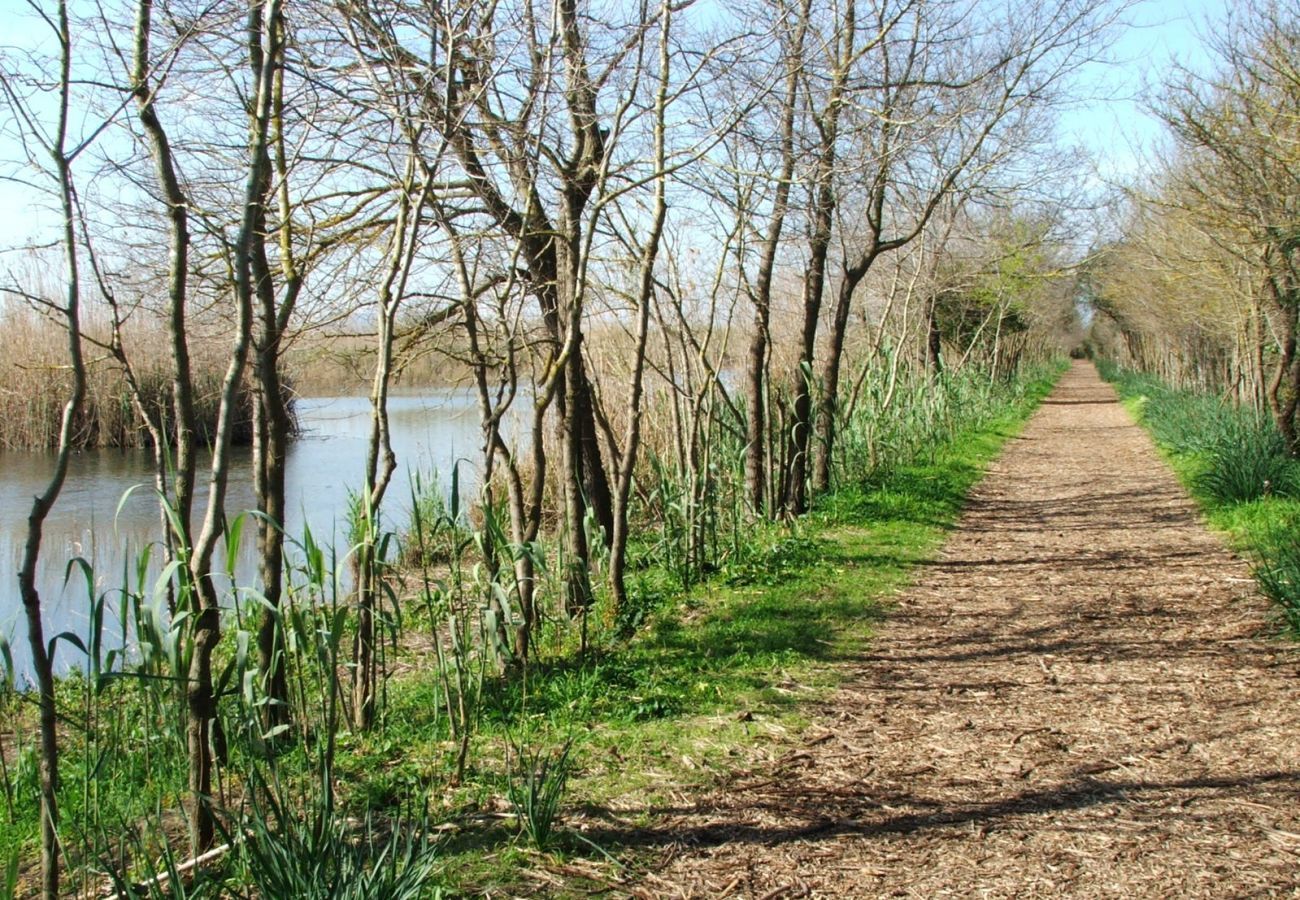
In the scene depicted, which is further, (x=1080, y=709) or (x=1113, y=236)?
(x=1113, y=236)

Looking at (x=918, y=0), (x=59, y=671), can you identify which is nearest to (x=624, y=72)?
(x=918, y=0)

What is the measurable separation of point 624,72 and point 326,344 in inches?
88.5

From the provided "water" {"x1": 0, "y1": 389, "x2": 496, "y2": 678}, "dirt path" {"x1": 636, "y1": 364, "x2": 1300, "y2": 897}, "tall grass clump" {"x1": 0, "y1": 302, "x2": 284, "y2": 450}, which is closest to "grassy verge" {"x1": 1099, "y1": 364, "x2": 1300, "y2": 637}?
"dirt path" {"x1": 636, "y1": 364, "x2": 1300, "y2": 897}

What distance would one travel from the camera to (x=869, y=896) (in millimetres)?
2854

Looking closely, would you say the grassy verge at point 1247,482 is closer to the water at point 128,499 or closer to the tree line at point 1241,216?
the tree line at point 1241,216

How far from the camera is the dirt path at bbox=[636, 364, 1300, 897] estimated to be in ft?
9.75

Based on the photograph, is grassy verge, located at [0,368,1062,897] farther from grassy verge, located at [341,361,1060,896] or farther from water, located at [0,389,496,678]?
water, located at [0,389,496,678]

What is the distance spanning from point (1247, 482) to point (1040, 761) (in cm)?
666

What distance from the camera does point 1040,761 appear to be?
3.78 metres

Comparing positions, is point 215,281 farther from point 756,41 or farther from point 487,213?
point 756,41

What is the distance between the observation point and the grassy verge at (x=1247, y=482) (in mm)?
5602

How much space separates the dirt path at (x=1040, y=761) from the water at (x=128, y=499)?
3.11 meters

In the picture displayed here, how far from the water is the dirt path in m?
3.11

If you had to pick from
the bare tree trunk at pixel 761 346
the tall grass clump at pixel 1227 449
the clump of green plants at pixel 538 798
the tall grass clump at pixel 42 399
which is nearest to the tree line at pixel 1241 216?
the tall grass clump at pixel 1227 449
